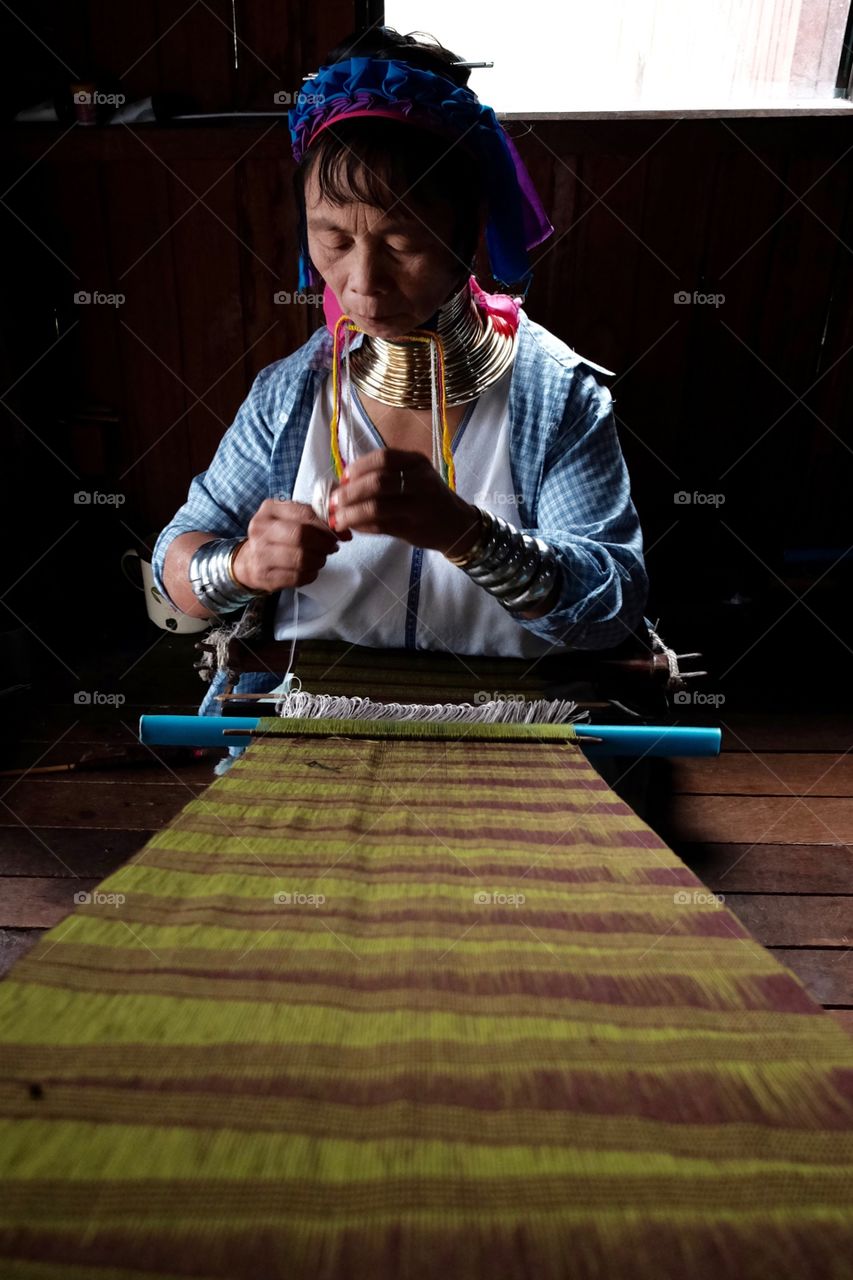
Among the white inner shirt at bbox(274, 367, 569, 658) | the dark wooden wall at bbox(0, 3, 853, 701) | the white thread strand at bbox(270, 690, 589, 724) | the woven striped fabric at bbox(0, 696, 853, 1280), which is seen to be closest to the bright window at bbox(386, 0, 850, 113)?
the dark wooden wall at bbox(0, 3, 853, 701)

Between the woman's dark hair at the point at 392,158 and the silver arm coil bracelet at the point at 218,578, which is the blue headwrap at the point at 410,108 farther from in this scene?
the silver arm coil bracelet at the point at 218,578

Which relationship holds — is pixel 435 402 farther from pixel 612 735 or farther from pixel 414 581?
pixel 612 735

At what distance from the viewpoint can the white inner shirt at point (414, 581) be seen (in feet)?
4.95

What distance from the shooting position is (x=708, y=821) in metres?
2.15

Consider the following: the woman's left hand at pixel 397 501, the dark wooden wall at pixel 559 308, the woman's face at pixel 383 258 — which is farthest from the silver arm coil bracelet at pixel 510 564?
the dark wooden wall at pixel 559 308

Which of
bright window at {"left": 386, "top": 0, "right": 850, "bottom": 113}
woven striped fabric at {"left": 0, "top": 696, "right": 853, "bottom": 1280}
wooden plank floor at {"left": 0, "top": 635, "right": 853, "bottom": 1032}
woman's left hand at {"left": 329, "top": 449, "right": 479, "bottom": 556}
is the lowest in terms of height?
wooden plank floor at {"left": 0, "top": 635, "right": 853, "bottom": 1032}

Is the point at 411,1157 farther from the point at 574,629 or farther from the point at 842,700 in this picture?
the point at 842,700

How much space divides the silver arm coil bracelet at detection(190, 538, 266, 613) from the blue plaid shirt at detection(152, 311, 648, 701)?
14 cm

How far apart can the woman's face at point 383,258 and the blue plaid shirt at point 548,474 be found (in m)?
0.23


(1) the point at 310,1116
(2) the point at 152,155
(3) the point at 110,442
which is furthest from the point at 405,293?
(3) the point at 110,442

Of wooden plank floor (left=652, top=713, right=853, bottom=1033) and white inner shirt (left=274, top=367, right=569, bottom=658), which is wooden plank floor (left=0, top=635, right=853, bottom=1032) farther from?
white inner shirt (left=274, top=367, right=569, bottom=658)

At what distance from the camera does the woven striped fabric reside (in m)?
0.46

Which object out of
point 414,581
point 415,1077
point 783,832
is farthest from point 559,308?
point 415,1077

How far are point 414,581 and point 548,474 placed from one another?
306mm
